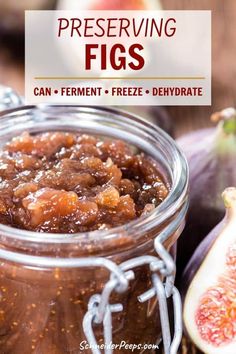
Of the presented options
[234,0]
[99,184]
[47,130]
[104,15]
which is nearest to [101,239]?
[99,184]

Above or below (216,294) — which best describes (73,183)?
above

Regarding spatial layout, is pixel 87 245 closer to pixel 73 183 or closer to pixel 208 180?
pixel 73 183

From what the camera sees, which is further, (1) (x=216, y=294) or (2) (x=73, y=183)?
(1) (x=216, y=294)

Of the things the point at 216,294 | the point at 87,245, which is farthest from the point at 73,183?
the point at 216,294

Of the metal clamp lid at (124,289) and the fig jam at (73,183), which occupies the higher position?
the fig jam at (73,183)

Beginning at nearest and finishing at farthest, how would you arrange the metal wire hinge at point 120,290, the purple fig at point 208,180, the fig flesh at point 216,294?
the metal wire hinge at point 120,290 → the fig flesh at point 216,294 → the purple fig at point 208,180

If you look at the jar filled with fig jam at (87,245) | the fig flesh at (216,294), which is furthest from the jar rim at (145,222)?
the fig flesh at (216,294)

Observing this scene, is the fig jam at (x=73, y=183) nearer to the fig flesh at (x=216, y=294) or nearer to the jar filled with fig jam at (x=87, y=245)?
the jar filled with fig jam at (x=87, y=245)
